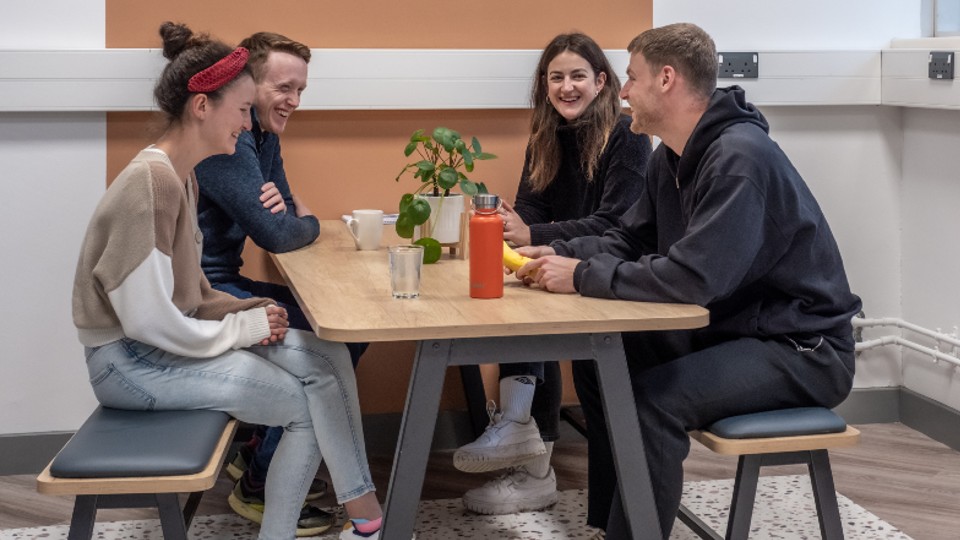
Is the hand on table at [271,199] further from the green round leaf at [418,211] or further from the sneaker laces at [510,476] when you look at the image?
the sneaker laces at [510,476]

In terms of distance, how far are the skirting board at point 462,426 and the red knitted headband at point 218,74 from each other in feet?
4.66

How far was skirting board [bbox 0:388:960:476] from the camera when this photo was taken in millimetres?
3451

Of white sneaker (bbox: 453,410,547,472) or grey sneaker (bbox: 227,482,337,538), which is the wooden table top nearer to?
white sneaker (bbox: 453,410,547,472)

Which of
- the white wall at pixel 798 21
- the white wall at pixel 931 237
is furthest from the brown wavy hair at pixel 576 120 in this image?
the white wall at pixel 931 237

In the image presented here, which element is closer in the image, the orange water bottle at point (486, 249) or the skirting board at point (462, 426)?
the orange water bottle at point (486, 249)

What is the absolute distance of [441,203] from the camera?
278cm

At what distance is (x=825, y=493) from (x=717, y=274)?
1.62 ft

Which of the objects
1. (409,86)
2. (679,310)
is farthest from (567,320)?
(409,86)

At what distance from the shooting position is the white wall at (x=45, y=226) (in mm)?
3336

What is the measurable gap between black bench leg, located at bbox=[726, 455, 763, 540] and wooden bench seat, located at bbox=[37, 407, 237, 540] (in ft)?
3.20

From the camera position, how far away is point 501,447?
2975 mm

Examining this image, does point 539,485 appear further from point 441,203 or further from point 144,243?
point 144,243

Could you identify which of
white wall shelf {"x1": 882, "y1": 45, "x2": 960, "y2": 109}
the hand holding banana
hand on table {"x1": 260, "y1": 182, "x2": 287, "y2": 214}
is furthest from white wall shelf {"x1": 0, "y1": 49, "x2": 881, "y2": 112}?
the hand holding banana

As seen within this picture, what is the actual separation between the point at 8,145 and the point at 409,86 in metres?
1.11
